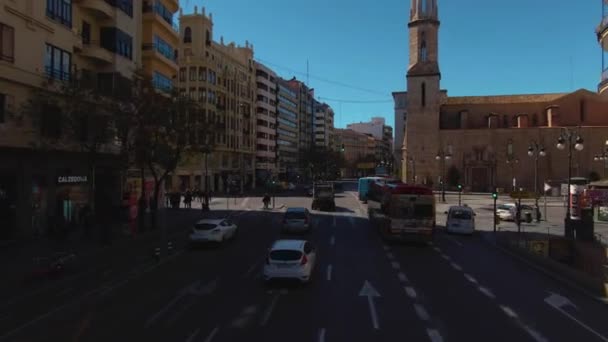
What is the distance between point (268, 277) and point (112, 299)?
5.00 metres

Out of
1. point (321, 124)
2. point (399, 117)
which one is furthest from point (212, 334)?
point (321, 124)

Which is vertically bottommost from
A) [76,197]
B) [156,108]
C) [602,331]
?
[602,331]

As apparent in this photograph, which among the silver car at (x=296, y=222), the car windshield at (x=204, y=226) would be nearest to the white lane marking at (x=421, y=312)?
the car windshield at (x=204, y=226)

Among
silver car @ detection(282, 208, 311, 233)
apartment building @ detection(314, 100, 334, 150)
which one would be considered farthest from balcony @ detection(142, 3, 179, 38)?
apartment building @ detection(314, 100, 334, 150)

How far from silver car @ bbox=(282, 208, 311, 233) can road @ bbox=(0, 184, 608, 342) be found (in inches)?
294

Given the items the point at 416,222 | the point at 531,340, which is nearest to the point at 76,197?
the point at 416,222

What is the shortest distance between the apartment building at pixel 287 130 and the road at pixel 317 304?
101 m

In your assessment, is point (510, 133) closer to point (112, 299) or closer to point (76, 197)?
point (76, 197)

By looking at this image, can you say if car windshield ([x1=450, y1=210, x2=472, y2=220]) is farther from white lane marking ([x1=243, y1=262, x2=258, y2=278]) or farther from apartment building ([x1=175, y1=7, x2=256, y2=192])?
apartment building ([x1=175, y1=7, x2=256, y2=192])

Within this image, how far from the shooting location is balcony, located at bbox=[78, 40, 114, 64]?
3231 cm

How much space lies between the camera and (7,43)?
2466cm

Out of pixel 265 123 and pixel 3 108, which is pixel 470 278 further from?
pixel 265 123

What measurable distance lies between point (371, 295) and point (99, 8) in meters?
26.6

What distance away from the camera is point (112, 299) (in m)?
15.8
